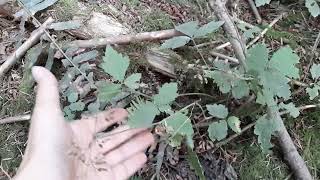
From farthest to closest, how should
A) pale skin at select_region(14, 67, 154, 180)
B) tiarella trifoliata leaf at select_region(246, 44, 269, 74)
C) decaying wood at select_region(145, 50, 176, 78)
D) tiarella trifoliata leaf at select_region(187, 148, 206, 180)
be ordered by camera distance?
decaying wood at select_region(145, 50, 176, 78), tiarella trifoliata leaf at select_region(187, 148, 206, 180), pale skin at select_region(14, 67, 154, 180), tiarella trifoliata leaf at select_region(246, 44, 269, 74)

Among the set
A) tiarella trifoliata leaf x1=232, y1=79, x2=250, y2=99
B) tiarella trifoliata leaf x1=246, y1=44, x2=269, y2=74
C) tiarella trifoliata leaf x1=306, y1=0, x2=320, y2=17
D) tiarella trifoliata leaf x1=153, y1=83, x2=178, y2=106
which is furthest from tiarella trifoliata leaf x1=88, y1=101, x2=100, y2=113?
tiarella trifoliata leaf x1=306, y1=0, x2=320, y2=17

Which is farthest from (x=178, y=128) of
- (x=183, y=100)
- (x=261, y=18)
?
(x=261, y=18)

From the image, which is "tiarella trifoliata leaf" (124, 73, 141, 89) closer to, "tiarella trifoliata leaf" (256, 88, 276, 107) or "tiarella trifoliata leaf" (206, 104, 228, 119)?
"tiarella trifoliata leaf" (206, 104, 228, 119)

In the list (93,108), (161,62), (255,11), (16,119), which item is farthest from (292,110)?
(16,119)

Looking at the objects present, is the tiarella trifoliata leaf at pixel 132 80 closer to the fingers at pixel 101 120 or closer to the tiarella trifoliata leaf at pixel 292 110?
the fingers at pixel 101 120

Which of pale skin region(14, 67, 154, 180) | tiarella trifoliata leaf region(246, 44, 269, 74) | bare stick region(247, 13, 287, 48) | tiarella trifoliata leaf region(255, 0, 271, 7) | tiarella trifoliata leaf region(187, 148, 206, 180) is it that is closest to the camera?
tiarella trifoliata leaf region(246, 44, 269, 74)

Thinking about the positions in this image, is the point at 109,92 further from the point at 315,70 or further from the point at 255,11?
the point at 255,11
